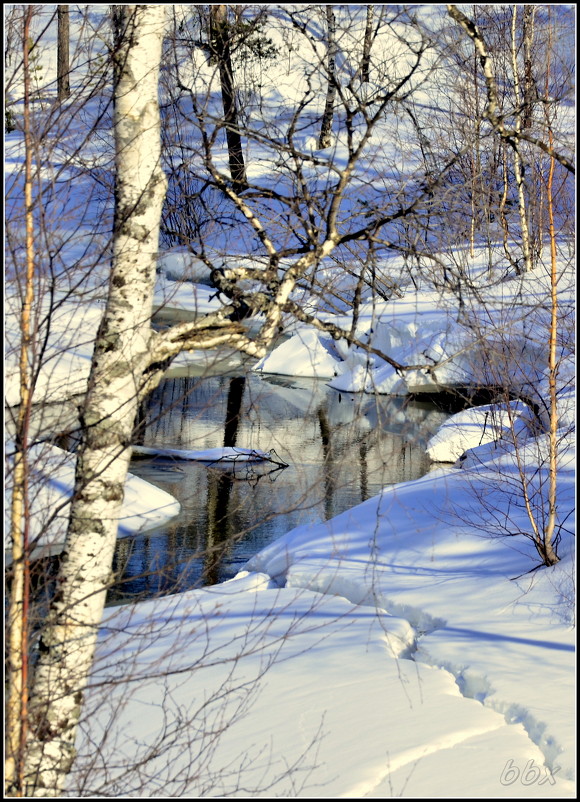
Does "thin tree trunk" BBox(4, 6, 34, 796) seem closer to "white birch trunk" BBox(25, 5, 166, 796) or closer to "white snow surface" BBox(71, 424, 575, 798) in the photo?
"white birch trunk" BBox(25, 5, 166, 796)

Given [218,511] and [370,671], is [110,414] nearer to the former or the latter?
[370,671]

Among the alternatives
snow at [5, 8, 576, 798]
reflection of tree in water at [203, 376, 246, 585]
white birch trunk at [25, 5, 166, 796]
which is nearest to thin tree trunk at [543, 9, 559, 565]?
snow at [5, 8, 576, 798]

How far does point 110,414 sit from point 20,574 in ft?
2.12

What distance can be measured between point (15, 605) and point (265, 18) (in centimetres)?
272

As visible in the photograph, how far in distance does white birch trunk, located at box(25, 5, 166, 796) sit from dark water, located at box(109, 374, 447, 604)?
12.2ft

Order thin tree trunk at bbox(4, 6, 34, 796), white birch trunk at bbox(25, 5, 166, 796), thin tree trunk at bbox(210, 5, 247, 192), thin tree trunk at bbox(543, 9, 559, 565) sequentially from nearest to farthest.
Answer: thin tree trunk at bbox(4, 6, 34, 796), white birch trunk at bbox(25, 5, 166, 796), thin tree trunk at bbox(210, 5, 247, 192), thin tree trunk at bbox(543, 9, 559, 565)

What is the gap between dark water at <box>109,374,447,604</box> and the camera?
29.5 ft

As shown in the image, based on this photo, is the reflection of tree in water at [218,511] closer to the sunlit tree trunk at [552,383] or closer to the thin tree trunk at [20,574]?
the sunlit tree trunk at [552,383]

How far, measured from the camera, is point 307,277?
378 cm

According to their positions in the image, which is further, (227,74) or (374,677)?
(374,677)

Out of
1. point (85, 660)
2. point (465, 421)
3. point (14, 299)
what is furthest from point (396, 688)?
point (465, 421)

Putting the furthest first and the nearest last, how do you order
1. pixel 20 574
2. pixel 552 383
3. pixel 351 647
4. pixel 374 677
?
pixel 552 383 < pixel 351 647 < pixel 374 677 < pixel 20 574

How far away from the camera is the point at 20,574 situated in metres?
3.14

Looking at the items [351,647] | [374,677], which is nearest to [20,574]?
[374,677]
